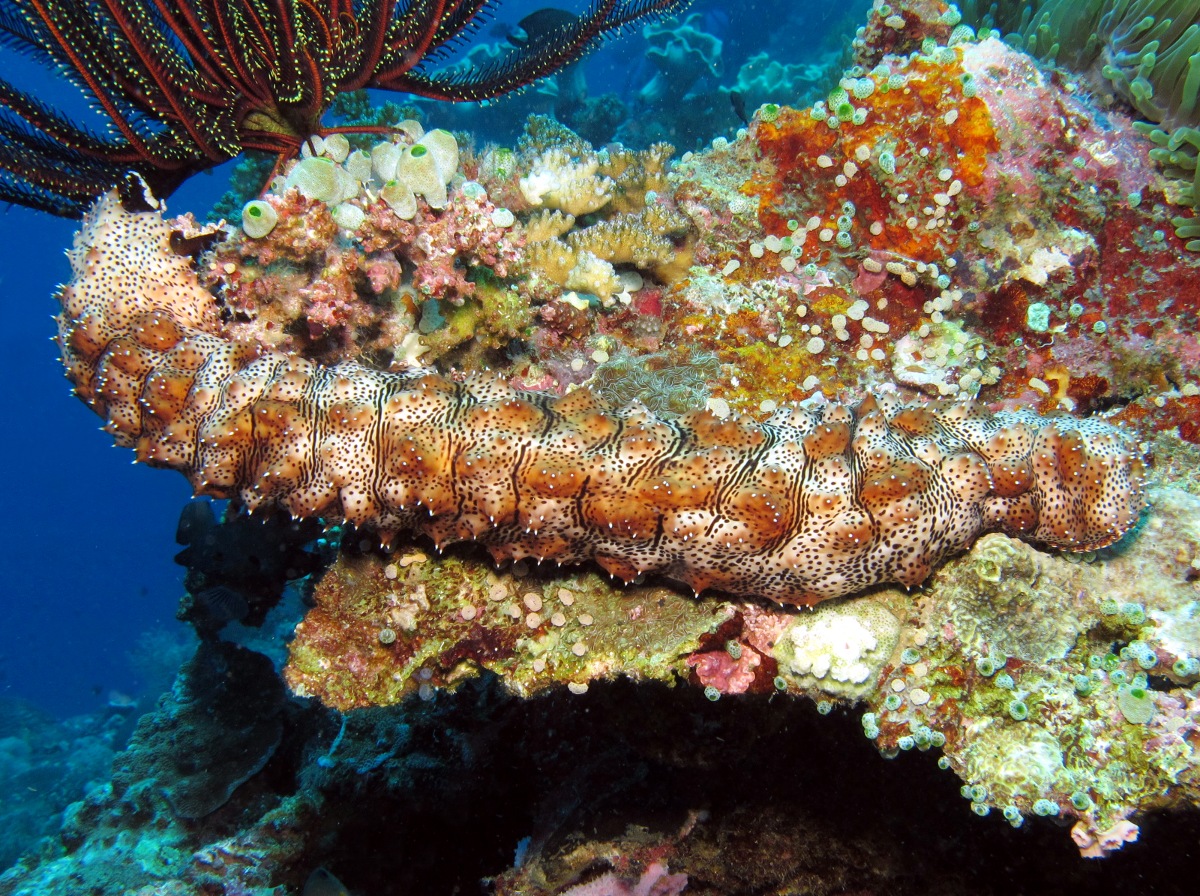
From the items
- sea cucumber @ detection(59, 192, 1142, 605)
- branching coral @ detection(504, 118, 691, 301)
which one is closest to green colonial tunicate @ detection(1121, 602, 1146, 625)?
sea cucumber @ detection(59, 192, 1142, 605)

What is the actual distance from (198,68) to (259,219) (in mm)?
1159

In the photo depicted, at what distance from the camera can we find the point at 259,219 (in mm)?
3521

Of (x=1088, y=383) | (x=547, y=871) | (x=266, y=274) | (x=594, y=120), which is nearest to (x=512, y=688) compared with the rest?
(x=547, y=871)

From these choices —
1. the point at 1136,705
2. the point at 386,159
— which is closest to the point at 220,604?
the point at 386,159

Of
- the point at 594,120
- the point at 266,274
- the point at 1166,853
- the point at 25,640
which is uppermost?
the point at 25,640

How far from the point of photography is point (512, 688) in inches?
146

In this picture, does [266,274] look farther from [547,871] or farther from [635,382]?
[547,871]

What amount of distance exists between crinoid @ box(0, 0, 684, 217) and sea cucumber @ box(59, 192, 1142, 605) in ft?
3.59

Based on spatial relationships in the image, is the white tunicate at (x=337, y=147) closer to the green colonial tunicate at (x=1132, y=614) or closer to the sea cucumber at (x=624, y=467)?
the sea cucumber at (x=624, y=467)

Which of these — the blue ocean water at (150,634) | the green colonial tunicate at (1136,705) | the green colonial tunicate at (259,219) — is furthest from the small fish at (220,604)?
the green colonial tunicate at (1136,705)

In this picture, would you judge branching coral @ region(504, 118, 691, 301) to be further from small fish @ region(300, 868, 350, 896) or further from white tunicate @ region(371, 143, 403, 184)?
small fish @ region(300, 868, 350, 896)

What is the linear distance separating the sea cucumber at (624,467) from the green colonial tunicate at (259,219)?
0.67m

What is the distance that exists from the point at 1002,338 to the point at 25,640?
7024 centimetres

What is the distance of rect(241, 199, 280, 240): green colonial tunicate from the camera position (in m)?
3.47
